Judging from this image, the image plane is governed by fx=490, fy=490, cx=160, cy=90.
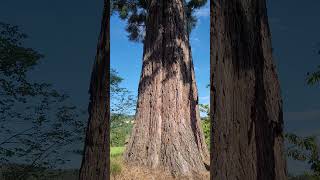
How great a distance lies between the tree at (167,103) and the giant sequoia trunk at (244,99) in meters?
9.05

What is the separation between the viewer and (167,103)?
13438 mm

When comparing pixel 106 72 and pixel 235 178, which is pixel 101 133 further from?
pixel 235 178

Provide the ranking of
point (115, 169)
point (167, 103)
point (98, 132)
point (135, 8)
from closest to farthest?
1. point (98, 132)
2. point (115, 169)
3. point (167, 103)
4. point (135, 8)

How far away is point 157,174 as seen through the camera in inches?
497

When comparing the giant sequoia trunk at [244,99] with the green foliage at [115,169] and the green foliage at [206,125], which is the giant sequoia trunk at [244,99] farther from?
the green foliage at [206,125]

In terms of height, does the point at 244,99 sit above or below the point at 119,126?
below

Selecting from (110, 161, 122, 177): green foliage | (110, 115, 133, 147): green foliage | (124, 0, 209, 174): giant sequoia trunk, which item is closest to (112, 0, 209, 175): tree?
(124, 0, 209, 174): giant sequoia trunk

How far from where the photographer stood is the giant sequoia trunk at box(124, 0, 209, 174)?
516 inches

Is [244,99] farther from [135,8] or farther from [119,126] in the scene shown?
[119,126]

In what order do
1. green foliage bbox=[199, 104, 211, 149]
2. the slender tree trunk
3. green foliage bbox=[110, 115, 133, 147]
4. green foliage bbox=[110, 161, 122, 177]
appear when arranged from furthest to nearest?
green foliage bbox=[110, 115, 133, 147] < green foliage bbox=[199, 104, 211, 149] < green foliage bbox=[110, 161, 122, 177] < the slender tree trunk

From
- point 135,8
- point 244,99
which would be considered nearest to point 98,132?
point 244,99

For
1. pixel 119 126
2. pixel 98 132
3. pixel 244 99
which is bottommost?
pixel 98 132

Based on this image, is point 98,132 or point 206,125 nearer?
point 98,132

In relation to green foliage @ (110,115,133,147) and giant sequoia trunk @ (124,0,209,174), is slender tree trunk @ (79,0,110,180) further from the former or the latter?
green foliage @ (110,115,133,147)
